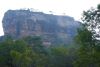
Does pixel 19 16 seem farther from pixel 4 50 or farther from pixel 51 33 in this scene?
pixel 4 50

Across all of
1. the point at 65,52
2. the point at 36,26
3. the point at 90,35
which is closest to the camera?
the point at 90,35

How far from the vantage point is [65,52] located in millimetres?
52625

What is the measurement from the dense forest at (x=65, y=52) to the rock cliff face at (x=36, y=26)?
4097cm

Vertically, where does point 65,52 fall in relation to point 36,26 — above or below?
below

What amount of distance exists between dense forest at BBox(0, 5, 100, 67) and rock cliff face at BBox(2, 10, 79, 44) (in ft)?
134

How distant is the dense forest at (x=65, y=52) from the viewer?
25859 millimetres

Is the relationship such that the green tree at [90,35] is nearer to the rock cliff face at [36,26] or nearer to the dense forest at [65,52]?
the dense forest at [65,52]

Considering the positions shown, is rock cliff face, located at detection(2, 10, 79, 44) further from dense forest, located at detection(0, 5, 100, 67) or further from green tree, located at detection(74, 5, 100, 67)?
green tree, located at detection(74, 5, 100, 67)

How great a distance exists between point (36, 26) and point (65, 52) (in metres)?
57.4

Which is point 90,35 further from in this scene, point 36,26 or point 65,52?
point 36,26

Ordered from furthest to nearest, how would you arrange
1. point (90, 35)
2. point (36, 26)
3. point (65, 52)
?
point (36, 26), point (65, 52), point (90, 35)

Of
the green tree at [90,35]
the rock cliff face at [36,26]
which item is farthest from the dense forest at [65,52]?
the rock cliff face at [36,26]

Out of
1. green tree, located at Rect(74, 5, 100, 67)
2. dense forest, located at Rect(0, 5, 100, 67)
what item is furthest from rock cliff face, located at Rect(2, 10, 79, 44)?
green tree, located at Rect(74, 5, 100, 67)

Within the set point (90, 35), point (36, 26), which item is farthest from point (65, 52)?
point (36, 26)
